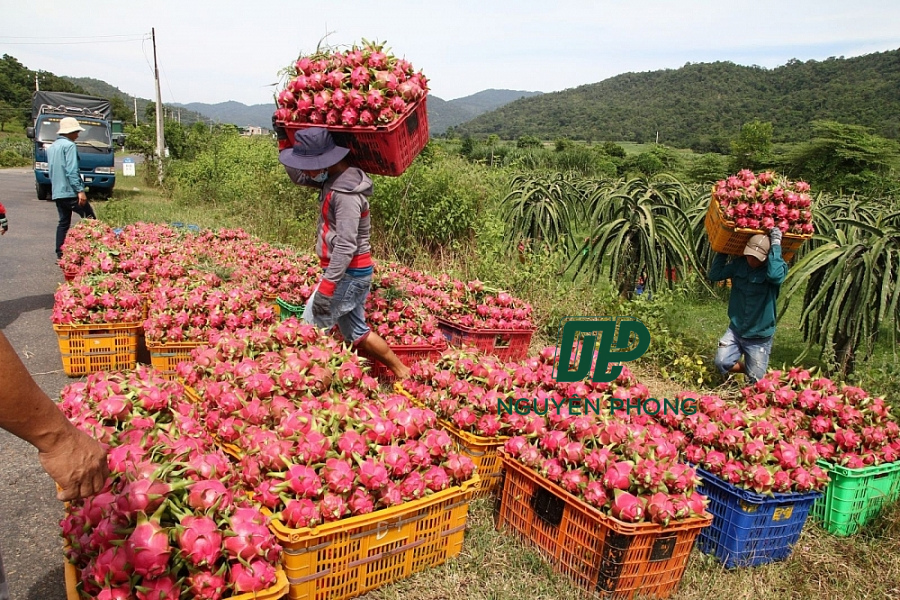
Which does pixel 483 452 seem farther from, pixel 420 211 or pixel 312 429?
pixel 420 211

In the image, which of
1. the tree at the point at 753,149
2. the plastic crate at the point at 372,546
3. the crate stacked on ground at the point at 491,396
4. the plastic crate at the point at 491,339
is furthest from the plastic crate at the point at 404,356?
the tree at the point at 753,149

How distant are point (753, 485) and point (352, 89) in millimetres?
3587

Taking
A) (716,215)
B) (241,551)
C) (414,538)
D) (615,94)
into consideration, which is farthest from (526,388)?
(615,94)

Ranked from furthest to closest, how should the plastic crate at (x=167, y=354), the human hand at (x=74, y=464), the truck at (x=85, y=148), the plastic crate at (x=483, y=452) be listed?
the truck at (x=85, y=148), the plastic crate at (x=167, y=354), the plastic crate at (x=483, y=452), the human hand at (x=74, y=464)

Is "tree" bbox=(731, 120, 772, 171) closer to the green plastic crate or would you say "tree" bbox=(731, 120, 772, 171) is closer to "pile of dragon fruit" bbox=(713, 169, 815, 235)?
"pile of dragon fruit" bbox=(713, 169, 815, 235)

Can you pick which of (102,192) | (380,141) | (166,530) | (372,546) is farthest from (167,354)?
(102,192)

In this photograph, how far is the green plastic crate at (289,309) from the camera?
5.23 metres

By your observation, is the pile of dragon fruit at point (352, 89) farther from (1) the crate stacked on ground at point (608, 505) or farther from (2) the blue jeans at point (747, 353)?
(2) the blue jeans at point (747, 353)

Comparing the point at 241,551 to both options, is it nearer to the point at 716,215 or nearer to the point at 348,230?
the point at 348,230

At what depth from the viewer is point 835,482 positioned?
140 inches

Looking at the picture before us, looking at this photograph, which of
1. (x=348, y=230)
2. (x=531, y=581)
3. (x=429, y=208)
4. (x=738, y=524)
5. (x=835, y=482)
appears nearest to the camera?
(x=531, y=581)

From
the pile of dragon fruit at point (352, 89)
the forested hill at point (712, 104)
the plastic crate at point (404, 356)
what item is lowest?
the plastic crate at point (404, 356)

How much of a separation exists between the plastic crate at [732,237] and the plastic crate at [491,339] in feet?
6.07

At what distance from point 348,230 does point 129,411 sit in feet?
6.18
